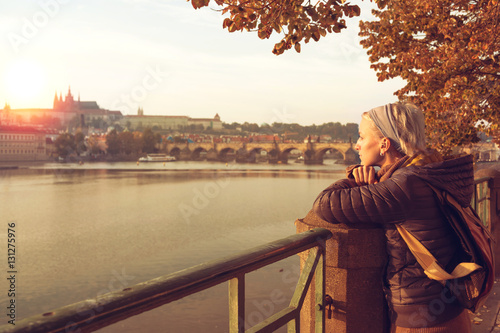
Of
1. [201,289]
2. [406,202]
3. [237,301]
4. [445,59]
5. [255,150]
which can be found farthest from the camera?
[255,150]

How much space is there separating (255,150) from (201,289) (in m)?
90.6

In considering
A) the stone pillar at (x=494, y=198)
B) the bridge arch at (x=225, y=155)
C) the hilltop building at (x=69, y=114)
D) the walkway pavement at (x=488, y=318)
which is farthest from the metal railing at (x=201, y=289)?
the hilltop building at (x=69, y=114)

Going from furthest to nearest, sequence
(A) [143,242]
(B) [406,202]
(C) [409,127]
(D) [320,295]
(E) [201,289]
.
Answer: (A) [143,242]
(D) [320,295]
(C) [409,127]
(B) [406,202]
(E) [201,289]

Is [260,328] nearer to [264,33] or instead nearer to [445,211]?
[445,211]

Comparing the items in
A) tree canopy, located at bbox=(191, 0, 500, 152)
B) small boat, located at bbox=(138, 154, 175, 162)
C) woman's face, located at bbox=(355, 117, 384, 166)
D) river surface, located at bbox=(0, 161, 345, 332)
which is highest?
tree canopy, located at bbox=(191, 0, 500, 152)

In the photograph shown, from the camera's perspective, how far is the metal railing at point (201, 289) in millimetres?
926

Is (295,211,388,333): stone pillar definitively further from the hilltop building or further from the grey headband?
the hilltop building

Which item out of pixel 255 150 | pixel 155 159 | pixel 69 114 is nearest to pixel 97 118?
pixel 69 114

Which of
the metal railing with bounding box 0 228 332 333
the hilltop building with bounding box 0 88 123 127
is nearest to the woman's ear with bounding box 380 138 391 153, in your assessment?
the metal railing with bounding box 0 228 332 333

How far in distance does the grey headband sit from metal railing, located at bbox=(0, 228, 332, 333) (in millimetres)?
438

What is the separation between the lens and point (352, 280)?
195cm

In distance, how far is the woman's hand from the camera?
168cm

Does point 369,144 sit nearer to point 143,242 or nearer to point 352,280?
point 352,280

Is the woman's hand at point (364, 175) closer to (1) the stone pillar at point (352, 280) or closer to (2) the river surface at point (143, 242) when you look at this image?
(1) the stone pillar at point (352, 280)
